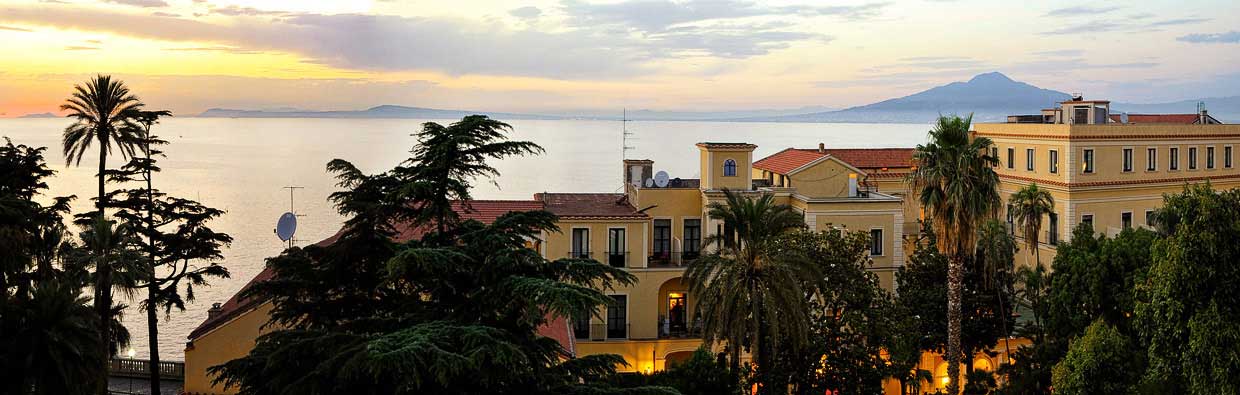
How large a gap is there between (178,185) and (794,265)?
103681 mm

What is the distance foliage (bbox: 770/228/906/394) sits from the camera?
961 inches

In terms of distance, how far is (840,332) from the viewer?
81.8ft

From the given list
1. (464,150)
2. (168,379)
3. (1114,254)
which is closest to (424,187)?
(464,150)

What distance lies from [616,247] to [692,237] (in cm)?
303

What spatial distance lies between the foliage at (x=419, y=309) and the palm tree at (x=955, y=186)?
43.7 ft

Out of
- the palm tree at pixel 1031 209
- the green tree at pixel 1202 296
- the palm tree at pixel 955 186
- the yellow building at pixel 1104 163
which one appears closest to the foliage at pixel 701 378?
the palm tree at pixel 955 186

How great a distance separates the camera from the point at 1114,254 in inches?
882

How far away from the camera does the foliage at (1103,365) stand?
19938 millimetres

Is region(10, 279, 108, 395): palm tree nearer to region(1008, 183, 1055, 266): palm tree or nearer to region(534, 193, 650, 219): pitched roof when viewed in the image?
region(534, 193, 650, 219): pitched roof

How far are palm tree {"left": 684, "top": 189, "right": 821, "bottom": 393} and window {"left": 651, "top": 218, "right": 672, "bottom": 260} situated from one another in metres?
9.77

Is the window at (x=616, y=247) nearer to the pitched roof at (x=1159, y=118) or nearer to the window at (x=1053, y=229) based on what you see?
the window at (x=1053, y=229)

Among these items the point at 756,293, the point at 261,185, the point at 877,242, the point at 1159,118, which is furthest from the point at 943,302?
the point at 261,185

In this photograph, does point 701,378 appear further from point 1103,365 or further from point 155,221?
point 155,221

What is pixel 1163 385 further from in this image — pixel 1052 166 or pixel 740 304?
pixel 1052 166
